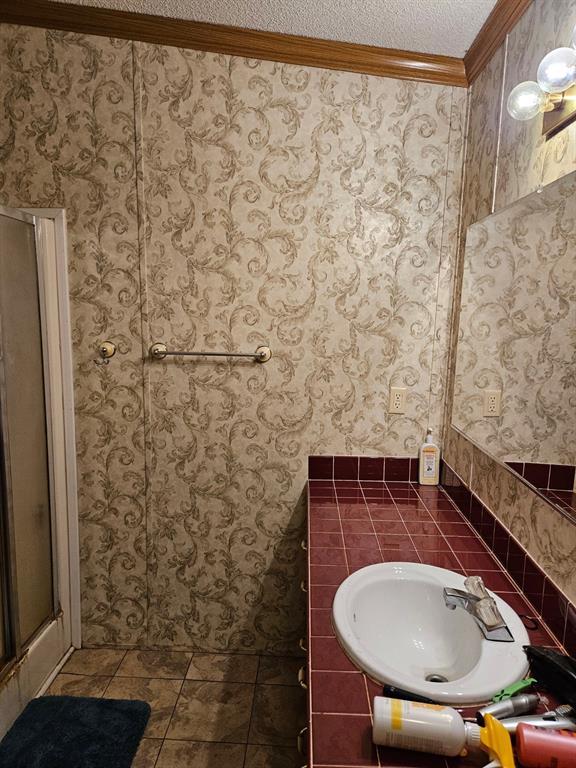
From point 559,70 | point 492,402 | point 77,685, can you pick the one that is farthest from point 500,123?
point 77,685

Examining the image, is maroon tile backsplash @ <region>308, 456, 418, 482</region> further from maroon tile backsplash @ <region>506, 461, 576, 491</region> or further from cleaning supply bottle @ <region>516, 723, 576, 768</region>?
cleaning supply bottle @ <region>516, 723, 576, 768</region>

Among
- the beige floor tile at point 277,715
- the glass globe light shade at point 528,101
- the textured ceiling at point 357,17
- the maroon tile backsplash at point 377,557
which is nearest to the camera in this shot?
the maroon tile backsplash at point 377,557

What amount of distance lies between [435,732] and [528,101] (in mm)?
1370

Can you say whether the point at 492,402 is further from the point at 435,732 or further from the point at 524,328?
the point at 435,732

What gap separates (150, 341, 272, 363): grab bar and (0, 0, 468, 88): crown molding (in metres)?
1.03

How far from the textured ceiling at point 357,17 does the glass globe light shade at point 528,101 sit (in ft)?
1.50

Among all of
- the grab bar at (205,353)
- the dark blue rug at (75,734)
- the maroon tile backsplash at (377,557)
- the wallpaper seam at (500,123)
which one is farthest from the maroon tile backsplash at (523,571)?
the dark blue rug at (75,734)

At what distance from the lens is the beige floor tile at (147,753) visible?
1531 millimetres

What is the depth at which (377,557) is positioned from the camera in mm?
1343

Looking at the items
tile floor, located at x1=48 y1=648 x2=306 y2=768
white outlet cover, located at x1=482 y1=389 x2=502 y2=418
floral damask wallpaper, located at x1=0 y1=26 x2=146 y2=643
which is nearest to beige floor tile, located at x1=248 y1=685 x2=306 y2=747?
tile floor, located at x1=48 y1=648 x2=306 y2=768

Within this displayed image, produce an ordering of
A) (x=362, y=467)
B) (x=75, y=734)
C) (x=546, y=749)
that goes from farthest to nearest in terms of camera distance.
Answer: (x=362, y=467), (x=75, y=734), (x=546, y=749)

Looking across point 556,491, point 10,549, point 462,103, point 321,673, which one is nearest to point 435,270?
point 462,103

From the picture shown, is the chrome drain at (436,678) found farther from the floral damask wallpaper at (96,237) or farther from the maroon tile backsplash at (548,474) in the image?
the floral damask wallpaper at (96,237)

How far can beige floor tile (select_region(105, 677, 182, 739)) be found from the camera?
5.57 ft
